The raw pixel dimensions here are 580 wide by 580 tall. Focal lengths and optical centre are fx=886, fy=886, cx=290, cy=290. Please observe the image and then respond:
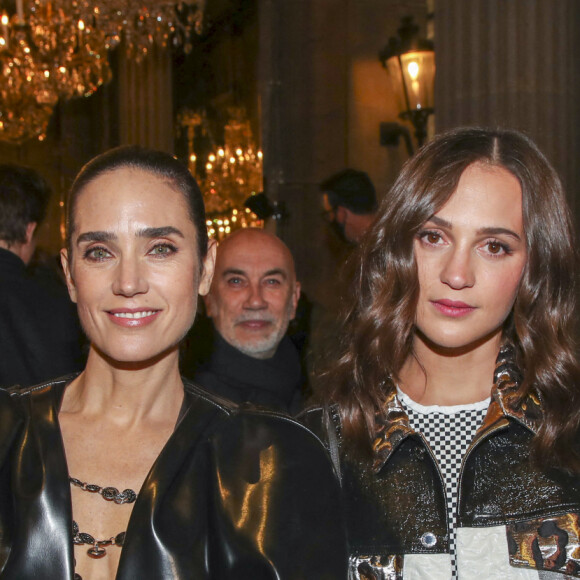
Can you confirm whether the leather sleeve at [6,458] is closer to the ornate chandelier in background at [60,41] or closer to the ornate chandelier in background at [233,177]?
the ornate chandelier in background at [60,41]

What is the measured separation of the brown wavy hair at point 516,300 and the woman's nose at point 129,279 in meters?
0.61

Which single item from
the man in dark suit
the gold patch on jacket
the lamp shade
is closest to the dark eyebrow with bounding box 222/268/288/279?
the man in dark suit

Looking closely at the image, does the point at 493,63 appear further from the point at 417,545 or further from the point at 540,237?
the point at 417,545

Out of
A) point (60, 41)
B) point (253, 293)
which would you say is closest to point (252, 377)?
point (253, 293)

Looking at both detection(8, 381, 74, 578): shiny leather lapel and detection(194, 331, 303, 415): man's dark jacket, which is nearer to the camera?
detection(8, 381, 74, 578): shiny leather lapel

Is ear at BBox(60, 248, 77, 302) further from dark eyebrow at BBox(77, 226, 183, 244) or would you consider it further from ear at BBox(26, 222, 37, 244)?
ear at BBox(26, 222, 37, 244)

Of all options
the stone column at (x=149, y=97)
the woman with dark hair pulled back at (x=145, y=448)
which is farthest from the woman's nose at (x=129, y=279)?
the stone column at (x=149, y=97)

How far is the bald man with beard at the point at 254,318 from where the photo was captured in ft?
11.5

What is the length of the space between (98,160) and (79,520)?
0.74 meters

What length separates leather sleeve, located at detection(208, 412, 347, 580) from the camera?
5.53 ft

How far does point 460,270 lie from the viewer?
1922 millimetres

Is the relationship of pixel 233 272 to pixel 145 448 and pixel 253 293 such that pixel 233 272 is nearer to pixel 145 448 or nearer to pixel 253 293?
pixel 253 293

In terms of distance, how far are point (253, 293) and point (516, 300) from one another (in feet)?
5.69

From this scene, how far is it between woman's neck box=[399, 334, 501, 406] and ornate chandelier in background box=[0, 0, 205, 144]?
589 cm
